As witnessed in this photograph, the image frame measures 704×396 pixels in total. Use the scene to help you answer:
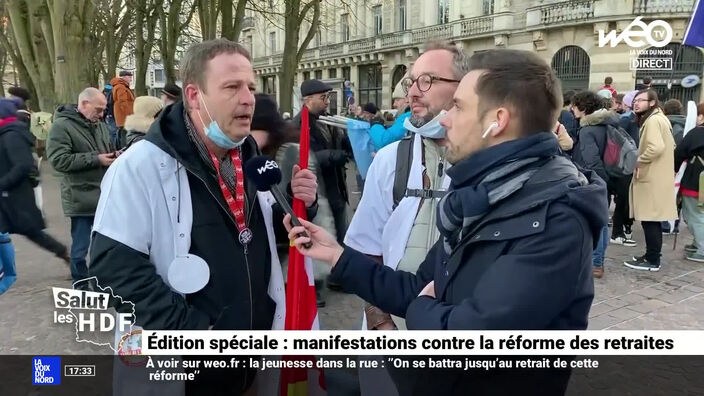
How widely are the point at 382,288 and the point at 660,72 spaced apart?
23613mm


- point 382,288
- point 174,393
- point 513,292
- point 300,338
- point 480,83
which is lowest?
point 174,393

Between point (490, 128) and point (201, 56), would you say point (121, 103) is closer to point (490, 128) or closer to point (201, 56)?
point (201, 56)

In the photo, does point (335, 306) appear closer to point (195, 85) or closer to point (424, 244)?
point (424, 244)

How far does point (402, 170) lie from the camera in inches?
94.9

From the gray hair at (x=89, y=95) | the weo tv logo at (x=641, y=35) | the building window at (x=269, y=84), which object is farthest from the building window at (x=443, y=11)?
the gray hair at (x=89, y=95)

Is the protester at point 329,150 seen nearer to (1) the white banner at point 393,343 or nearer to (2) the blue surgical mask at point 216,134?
(2) the blue surgical mask at point 216,134

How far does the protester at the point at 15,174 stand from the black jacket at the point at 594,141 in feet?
19.3

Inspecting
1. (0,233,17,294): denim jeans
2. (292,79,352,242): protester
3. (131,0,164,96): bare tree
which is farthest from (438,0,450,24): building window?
(0,233,17,294): denim jeans

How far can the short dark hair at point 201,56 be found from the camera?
2121 millimetres

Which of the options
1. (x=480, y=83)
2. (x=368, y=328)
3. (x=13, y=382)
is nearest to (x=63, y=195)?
(x=13, y=382)

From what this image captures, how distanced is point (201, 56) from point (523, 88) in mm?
1299

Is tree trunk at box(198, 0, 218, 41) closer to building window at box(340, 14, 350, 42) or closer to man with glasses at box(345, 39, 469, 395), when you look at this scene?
man with glasses at box(345, 39, 469, 395)

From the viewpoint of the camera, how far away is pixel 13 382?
136 inches

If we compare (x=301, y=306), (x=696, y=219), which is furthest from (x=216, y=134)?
(x=696, y=219)
